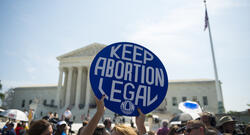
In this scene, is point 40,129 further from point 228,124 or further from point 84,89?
point 84,89

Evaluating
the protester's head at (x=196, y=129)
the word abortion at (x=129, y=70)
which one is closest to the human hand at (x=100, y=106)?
the word abortion at (x=129, y=70)

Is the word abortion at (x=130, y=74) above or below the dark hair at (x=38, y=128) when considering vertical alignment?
above

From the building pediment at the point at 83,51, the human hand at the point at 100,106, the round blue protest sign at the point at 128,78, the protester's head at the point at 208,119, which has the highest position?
the building pediment at the point at 83,51

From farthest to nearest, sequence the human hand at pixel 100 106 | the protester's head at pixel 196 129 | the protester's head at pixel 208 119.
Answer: the protester's head at pixel 208 119, the protester's head at pixel 196 129, the human hand at pixel 100 106

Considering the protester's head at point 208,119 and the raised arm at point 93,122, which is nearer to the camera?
the raised arm at point 93,122

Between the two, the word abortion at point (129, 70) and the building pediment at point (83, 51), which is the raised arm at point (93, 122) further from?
the building pediment at point (83, 51)

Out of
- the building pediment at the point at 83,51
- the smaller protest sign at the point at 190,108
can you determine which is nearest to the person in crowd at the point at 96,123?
the smaller protest sign at the point at 190,108

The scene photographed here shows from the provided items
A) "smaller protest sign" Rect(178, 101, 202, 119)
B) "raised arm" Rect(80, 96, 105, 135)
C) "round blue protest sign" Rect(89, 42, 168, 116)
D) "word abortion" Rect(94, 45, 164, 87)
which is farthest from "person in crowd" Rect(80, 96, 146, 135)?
"smaller protest sign" Rect(178, 101, 202, 119)

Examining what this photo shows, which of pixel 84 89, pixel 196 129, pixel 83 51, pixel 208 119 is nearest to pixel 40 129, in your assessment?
pixel 196 129

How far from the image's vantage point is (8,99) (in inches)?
2899

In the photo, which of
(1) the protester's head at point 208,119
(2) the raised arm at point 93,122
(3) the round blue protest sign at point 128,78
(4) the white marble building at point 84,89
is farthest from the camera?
(4) the white marble building at point 84,89

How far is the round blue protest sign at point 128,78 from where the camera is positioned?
2438mm

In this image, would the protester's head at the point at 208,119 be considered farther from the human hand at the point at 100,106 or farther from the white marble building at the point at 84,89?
the white marble building at the point at 84,89

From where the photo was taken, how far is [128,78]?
256cm
